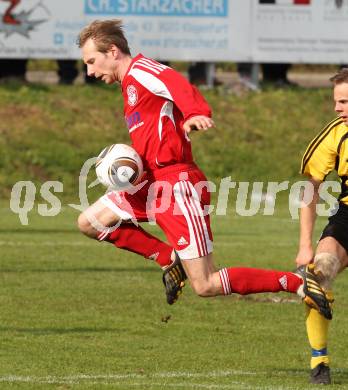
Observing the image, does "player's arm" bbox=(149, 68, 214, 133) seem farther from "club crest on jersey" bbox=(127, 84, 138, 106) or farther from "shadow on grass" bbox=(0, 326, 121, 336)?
"shadow on grass" bbox=(0, 326, 121, 336)

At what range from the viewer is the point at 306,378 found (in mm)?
8227

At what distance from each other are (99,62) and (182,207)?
3.62ft

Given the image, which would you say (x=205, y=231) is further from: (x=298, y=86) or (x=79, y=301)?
(x=298, y=86)

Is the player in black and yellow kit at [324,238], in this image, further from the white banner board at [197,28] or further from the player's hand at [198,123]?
the white banner board at [197,28]

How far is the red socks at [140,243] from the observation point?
9.04m

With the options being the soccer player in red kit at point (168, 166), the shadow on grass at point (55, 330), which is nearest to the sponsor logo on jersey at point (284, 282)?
the soccer player in red kit at point (168, 166)

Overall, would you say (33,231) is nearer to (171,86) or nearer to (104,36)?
(104,36)

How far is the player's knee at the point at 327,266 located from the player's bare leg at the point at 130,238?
3.63ft

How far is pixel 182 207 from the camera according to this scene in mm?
8305

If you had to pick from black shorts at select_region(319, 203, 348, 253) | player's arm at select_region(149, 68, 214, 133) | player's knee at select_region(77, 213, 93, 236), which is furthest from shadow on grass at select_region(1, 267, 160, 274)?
black shorts at select_region(319, 203, 348, 253)

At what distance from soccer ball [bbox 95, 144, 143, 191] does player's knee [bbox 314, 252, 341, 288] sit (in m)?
1.31

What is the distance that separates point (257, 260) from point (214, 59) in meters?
10.0

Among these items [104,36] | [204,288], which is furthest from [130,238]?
[104,36]

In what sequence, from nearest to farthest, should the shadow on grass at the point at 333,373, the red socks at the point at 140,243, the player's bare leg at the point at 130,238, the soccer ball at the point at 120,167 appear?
1. the shadow on grass at the point at 333,373
2. the soccer ball at the point at 120,167
3. the player's bare leg at the point at 130,238
4. the red socks at the point at 140,243
